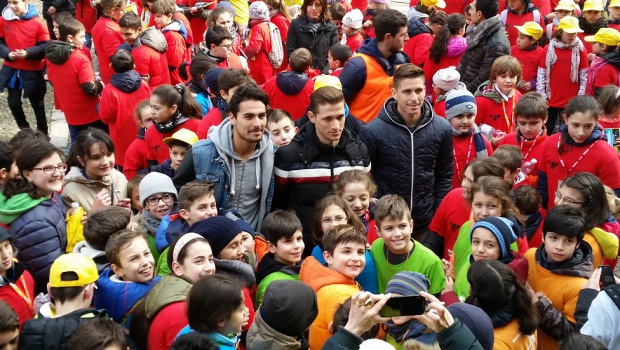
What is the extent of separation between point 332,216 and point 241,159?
0.77 meters

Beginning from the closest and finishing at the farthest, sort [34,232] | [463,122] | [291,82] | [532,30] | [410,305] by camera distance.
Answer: [410,305], [34,232], [463,122], [291,82], [532,30]

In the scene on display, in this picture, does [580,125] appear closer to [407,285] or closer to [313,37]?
[407,285]

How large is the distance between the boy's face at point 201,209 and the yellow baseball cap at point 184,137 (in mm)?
1189

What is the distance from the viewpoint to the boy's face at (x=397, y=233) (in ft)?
16.7

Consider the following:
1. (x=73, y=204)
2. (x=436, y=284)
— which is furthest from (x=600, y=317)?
(x=73, y=204)

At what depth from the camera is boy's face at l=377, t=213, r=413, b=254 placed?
508 centimetres

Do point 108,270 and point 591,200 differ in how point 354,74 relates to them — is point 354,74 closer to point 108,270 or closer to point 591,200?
point 591,200

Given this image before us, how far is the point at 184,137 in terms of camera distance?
21.2ft

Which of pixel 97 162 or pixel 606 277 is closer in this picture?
pixel 606 277

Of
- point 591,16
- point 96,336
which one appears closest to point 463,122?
point 96,336

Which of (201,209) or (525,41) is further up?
(201,209)

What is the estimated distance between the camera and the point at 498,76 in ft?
26.1

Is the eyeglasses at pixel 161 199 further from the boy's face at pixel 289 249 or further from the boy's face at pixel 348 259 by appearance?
the boy's face at pixel 348 259

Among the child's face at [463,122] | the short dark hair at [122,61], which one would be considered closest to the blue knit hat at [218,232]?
the child's face at [463,122]
